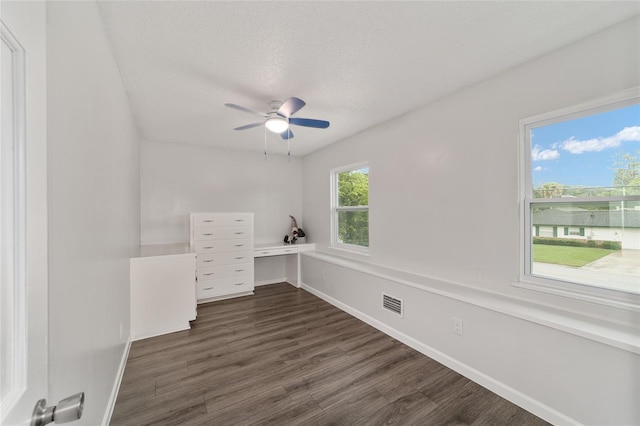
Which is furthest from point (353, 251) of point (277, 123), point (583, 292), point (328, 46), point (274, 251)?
point (328, 46)

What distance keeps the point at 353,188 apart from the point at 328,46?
2.49 m

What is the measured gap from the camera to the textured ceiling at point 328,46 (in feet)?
4.91

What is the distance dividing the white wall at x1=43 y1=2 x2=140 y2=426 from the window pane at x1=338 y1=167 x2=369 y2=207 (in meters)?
2.93

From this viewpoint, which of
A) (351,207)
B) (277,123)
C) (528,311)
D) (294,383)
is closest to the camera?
(528,311)

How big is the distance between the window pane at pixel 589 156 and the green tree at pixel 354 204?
206cm

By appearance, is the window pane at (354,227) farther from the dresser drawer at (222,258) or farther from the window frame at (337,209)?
the dresser drawer at (222,258)

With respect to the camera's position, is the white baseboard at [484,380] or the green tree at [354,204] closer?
the white baseboard at [484,380]

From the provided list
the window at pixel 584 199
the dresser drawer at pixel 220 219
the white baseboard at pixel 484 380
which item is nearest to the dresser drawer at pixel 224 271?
the dresser drawer at pixel 220 219

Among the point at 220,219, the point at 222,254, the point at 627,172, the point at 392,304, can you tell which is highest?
the point at 627,172

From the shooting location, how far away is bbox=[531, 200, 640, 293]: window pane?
1.62m

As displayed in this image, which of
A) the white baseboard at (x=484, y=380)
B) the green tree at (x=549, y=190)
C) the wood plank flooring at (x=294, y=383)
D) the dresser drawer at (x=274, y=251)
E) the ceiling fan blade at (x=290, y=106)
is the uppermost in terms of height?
the ceiling fan blade at (x=290, y=106)

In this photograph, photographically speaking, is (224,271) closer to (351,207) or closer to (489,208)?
(351,207)

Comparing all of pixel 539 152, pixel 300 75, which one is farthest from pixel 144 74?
pixel 539 152

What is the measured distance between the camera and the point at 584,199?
1.78 m
